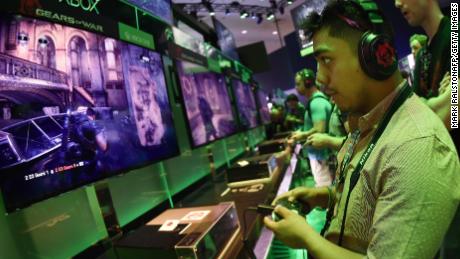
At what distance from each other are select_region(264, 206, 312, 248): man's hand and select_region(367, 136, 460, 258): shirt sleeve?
0.74ft

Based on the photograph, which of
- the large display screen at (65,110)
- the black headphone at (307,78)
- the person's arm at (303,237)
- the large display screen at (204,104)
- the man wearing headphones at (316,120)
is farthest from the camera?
the black headphone at (307,78)

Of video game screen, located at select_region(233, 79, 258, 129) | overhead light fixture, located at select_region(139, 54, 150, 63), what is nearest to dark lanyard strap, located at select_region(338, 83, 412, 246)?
overhead light fixture, located at select_region(139, 54, 150, 63)

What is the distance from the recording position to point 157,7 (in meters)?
2.68

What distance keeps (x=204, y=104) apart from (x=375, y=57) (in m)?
2.36

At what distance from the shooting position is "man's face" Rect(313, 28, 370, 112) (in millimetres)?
956

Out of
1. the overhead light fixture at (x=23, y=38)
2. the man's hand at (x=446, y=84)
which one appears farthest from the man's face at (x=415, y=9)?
the overhead light fixture at (x=23, y=38)

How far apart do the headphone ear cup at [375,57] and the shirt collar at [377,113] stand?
5cm

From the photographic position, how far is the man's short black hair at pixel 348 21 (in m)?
0.97

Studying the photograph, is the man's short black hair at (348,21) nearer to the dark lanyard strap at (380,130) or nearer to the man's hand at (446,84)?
the dark lanyard strap at (380,130)

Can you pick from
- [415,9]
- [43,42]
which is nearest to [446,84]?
[415,9]

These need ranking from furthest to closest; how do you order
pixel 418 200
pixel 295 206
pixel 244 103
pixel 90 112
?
pixel 244 103 < pixel 90 112 < pixel 295 206 < pixel 418 200

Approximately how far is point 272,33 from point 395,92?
1639 cm
